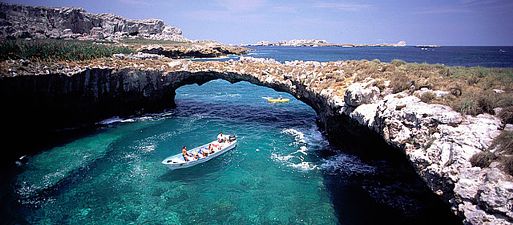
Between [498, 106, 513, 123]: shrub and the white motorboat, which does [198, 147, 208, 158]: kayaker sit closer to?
the white motorboat

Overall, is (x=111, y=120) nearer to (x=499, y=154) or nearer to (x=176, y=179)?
(x=176, y=179)

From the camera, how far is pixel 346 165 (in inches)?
1157

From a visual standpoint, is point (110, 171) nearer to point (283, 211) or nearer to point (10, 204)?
point (10, 204)

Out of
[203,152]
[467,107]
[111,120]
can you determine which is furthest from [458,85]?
[111,120]

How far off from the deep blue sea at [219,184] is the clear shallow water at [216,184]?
8 centimetres

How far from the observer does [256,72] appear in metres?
43.0

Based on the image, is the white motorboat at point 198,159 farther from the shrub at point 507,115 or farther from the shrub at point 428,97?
the shrub at point 507,115

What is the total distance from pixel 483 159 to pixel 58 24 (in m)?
160

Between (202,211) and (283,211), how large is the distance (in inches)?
233

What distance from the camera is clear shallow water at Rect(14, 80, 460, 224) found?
69.5ft

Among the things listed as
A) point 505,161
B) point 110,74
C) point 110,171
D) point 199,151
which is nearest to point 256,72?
point 199,151

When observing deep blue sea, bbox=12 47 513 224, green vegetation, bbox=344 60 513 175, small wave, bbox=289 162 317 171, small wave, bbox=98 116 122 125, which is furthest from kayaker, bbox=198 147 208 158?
small wave, bbox=98 116 122 125

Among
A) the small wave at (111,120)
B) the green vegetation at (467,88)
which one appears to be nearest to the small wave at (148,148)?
the small wave at (111,120)

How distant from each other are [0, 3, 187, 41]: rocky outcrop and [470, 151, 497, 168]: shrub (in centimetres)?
13194
